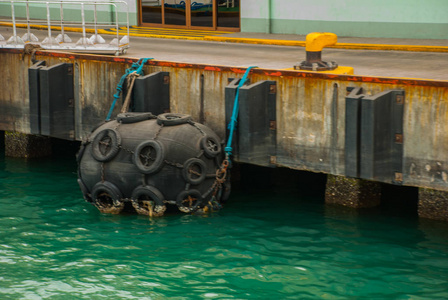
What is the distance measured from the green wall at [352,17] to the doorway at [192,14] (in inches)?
34.8

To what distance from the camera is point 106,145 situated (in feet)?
44.7

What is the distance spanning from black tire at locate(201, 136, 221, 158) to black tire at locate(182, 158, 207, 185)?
0.21 m

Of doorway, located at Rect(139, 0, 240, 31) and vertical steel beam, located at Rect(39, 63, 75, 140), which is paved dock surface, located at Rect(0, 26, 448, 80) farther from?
doorway, located at Rect(139, 0, 240, 31)

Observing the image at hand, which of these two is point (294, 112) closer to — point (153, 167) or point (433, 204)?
point (153, 167)

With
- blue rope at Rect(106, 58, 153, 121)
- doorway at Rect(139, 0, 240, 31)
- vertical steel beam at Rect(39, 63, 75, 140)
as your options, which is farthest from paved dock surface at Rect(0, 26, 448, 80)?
doorway at Rect(139, 0, 240, 31)

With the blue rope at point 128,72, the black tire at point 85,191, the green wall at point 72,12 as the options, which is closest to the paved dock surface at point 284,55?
the blue rope at point 128,72

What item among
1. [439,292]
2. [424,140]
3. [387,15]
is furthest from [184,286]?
[387,15]

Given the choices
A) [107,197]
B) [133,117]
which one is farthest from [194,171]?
[107,197]

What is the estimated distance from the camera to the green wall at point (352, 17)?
20.6 meters

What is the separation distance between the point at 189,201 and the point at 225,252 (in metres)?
1.75

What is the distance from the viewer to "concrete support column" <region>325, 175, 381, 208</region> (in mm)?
13555

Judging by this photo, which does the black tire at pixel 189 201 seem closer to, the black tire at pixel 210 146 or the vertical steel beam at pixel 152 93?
the black tire at pixel 210 146

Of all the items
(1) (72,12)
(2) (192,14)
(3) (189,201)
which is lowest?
(3) (189,201)

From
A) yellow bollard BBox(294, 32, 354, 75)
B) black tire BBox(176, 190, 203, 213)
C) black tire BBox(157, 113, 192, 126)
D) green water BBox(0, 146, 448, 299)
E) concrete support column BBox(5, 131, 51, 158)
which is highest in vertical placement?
yellow bollard BBox(294, 32, 354, 75)
